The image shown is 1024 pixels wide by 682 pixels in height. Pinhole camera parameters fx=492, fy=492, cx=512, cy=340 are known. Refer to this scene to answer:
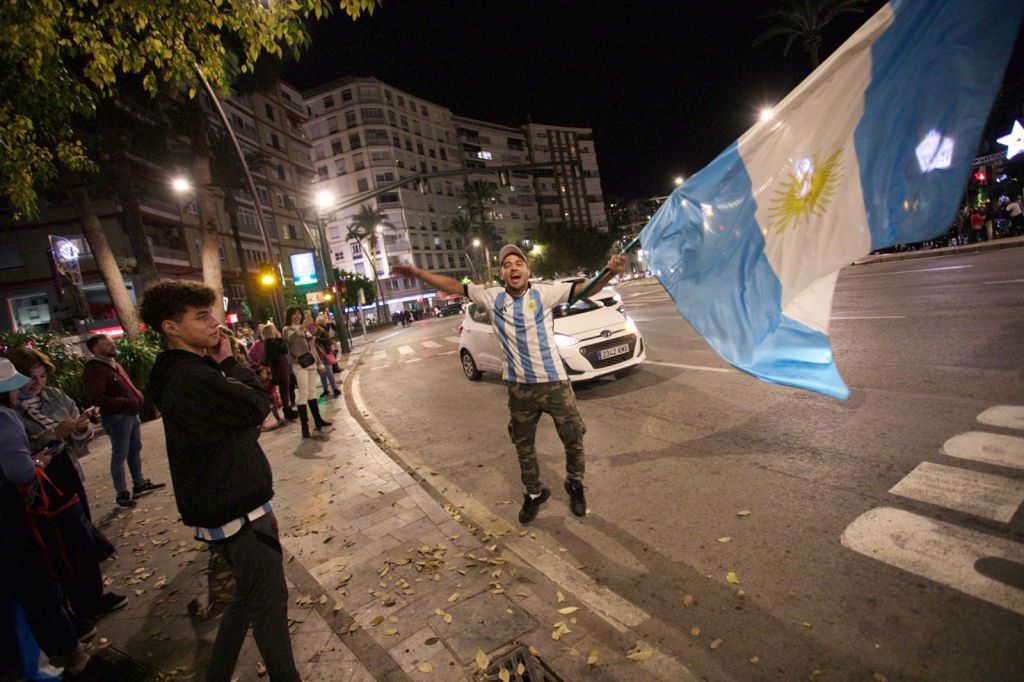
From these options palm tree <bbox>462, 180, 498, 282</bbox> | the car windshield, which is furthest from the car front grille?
palm tree <bbox>462, 180, 498, 282</bbox>

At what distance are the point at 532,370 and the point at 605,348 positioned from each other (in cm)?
405

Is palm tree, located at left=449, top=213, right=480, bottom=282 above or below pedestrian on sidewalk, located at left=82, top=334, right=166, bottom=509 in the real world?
above

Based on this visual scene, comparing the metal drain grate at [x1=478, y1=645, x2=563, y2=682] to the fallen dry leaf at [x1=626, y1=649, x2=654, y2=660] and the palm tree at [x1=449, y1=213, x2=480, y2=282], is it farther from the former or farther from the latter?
the palm tree at [x1=449, y1=213, x2=480, y2=282]

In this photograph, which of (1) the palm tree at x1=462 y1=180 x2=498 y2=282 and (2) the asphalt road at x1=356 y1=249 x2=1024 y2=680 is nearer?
(2) the asphalt road at x1=356 y1=249 x2=1024 y2=680

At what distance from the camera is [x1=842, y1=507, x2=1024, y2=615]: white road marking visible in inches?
102

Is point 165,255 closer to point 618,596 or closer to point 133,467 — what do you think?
point 133,467

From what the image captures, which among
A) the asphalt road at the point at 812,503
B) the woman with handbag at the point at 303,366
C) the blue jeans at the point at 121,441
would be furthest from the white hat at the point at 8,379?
the woman with handbag at the point at 303,366

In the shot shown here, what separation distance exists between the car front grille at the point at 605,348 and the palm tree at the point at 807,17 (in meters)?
30.3

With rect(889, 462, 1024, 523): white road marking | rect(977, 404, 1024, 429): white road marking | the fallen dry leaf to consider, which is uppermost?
rect(977, 404, 1024, 429): white road marking

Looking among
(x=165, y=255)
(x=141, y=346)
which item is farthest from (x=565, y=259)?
(x=141, y=346)

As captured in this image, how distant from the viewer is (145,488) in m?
6.56

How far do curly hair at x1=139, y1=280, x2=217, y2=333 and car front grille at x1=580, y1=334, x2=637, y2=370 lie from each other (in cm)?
600

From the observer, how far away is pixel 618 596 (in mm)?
3047

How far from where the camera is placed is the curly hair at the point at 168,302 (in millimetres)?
2348
